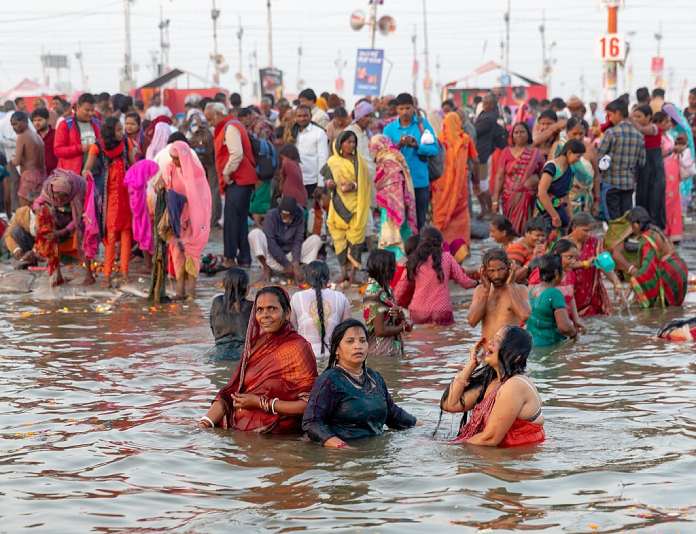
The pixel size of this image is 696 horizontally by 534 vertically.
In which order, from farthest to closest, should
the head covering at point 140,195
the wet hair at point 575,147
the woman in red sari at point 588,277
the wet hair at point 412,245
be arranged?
the head covering at point 140,195 → the wet hair at point 575,147 → the woman in red sari at point 588,277 → the wet hair at point 412,245

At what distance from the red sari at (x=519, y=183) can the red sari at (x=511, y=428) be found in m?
6.82

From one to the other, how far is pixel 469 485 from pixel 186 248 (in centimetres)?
726

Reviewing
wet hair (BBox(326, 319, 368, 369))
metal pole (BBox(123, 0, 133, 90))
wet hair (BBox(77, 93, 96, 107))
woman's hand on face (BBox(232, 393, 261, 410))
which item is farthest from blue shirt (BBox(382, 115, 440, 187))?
metal pole (BBox(123, 0, 133, 90))

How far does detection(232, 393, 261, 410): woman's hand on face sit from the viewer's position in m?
7.34

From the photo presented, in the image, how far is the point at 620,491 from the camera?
6.25 meters

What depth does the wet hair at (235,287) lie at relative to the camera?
29.7 ft

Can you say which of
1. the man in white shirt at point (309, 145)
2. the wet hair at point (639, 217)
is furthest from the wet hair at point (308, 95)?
the wet hair at point (639, 217)

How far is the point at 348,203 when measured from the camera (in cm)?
1385

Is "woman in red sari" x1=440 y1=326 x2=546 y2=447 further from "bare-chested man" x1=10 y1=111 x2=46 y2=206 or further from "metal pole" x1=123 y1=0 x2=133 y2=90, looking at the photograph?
"metal pole" x1=123 y1=0 x2=133 y2=90

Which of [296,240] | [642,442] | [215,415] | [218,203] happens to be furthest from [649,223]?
[218,203]

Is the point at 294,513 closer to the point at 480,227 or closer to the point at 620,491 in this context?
the point at 620,491

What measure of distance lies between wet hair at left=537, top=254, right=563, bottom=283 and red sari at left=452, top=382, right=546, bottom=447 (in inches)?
114

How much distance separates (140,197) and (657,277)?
5344 mm

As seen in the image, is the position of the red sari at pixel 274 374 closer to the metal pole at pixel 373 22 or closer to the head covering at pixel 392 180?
the head covering at pixel 392 180
